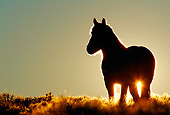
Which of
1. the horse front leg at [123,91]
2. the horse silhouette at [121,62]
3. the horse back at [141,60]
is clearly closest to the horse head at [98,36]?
the horse silhouette at [121,62]

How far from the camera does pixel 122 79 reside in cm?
1049

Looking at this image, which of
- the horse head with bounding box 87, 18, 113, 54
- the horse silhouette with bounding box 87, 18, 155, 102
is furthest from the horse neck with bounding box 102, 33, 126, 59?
the horse head with bounding box 87, 18, 113, 54

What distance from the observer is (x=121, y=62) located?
35.0 ft

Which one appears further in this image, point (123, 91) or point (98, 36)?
point (98, 36)

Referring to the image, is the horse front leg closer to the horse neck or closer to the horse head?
the horse neck

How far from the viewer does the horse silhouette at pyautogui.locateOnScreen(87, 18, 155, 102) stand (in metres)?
10.5

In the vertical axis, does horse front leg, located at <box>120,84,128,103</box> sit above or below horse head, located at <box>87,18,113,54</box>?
below

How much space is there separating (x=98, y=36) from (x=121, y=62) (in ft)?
3.63

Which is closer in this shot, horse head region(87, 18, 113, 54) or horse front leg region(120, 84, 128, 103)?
horse front leg region(120, 84, 128, 103)

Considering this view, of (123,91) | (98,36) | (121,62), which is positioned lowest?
(123,91)

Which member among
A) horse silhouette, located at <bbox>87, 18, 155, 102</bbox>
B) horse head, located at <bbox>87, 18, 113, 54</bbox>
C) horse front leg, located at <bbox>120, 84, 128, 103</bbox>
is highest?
horse head, located at <bbox>87, 18, 113, 54</bbox>

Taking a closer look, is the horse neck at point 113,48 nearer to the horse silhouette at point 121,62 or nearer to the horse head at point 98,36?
the horse silhouette at point 121,62

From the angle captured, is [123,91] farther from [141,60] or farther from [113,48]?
[113,48]

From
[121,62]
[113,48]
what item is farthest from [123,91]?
[113,48]
